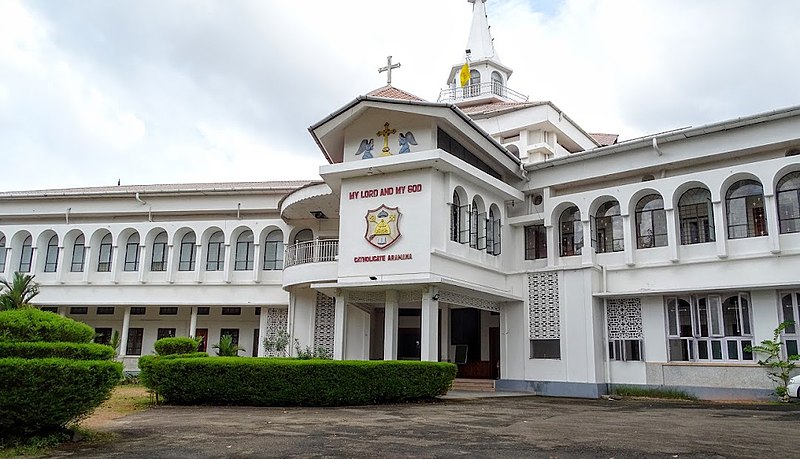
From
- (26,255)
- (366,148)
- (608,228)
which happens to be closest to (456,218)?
(366,148)

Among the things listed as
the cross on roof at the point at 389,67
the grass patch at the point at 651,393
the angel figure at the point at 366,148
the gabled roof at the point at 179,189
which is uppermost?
the cross on roof at the point at 389,67

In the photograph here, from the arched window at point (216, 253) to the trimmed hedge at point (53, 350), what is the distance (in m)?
16.7

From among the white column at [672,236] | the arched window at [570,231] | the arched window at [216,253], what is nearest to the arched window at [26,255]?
the arched window at [216,253]

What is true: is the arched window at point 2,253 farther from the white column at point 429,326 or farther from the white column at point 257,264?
the white column at point 429,326

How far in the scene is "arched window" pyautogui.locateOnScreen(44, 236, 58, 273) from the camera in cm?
2641

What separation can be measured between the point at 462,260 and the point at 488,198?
259 cm

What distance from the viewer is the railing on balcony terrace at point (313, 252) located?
19719mm

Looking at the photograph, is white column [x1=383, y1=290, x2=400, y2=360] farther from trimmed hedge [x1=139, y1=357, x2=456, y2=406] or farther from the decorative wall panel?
the decorative wall panel

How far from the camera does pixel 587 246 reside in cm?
1912

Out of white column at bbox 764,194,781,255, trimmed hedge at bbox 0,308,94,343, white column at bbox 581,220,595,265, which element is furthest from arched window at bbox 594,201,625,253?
trimmed hedge at bbox 0,308,94,343

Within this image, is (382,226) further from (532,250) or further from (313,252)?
(532,250)

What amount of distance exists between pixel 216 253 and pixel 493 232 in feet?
38.0

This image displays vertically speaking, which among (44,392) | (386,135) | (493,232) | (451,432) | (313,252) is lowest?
(451,432)

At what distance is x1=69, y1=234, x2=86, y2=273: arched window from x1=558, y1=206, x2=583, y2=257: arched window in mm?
18878
